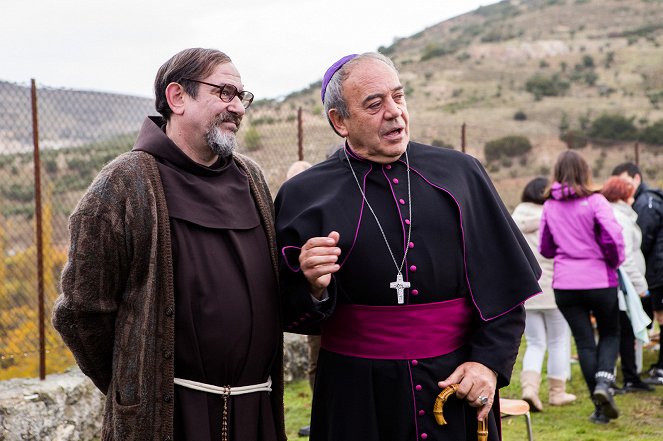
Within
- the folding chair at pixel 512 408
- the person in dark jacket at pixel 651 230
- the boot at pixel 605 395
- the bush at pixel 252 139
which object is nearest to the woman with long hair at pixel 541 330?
the boot at pixel 605 395

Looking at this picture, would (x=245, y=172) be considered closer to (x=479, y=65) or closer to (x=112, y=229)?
(x=112, y=229)

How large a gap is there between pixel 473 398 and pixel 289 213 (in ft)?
3.20

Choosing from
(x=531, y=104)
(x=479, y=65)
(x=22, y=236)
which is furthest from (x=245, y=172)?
(x=479, y=65)

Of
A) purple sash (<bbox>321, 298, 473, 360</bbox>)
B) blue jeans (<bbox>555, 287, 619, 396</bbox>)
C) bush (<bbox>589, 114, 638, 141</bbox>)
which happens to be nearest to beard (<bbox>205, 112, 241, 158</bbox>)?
purple sash (<bbox>321, 298, 473, 360</bbox>)

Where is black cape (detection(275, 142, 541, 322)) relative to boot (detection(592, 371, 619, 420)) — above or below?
above

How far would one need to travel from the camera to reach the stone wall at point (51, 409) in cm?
572

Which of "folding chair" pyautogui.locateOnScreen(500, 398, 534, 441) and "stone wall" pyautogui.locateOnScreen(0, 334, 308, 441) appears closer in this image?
"folding chair" pyautogui.locateOnScreen(500, 398, 534, 441)

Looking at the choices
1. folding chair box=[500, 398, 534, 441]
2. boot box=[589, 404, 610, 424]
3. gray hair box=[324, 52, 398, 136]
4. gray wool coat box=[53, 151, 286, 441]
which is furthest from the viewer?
boot box=[589, 404, 610, 424]

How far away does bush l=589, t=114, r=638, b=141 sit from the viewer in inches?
1330

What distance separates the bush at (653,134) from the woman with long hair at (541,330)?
26472 mm

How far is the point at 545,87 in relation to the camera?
145 feet

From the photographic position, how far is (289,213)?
133 inches

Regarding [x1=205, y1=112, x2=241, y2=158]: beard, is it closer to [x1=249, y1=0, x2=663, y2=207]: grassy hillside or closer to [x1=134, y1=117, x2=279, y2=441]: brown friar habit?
[x1=134, y1=117, x2=279, y2=441]: brown friar habit

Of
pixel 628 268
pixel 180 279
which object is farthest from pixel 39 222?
pixel 628 268
